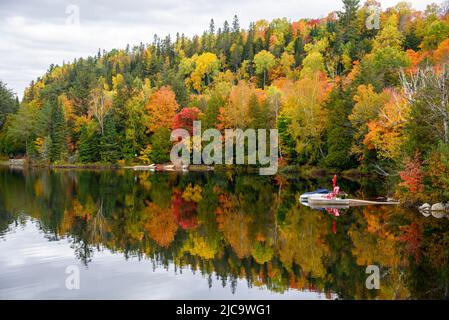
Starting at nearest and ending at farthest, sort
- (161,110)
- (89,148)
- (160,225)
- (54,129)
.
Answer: (160,225), (89,148), (161,110), (54,129)

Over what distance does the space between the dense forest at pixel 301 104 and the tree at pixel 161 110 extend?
21cm

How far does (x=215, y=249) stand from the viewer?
73.5 ft

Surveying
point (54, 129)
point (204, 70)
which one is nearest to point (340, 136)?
point (54, 129)

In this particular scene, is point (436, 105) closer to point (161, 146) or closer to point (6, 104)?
point (161, 146)

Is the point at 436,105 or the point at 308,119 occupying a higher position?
the point at 436,105

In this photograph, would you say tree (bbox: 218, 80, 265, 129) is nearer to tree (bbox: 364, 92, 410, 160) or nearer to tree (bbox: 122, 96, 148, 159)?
tree (bbox: 122, 96, 148, 159)

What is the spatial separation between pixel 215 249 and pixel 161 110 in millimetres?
60732

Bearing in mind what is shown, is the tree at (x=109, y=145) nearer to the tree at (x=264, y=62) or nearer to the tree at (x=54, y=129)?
the tree at (x=54, y=129)

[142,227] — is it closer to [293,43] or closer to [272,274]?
[272,274]

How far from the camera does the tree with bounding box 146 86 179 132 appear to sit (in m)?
80.6

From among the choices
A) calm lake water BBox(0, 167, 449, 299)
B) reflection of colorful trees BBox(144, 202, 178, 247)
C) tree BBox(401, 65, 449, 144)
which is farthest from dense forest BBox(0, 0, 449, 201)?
reflection of colorful trees BBox(144, 202, 178, 247)
